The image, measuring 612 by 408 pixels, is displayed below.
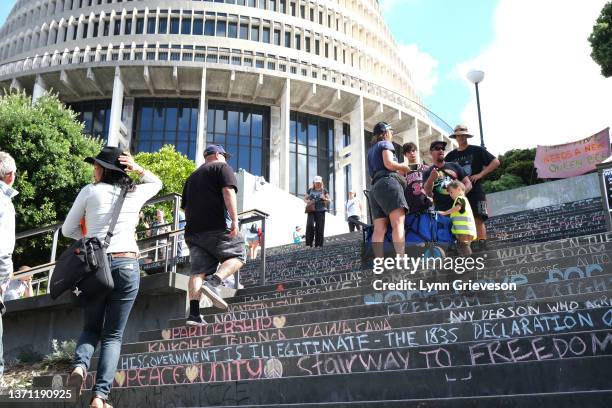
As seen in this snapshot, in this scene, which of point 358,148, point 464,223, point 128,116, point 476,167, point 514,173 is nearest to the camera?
point 464,223

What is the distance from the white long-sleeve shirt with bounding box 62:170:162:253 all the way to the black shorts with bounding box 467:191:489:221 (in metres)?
4.09

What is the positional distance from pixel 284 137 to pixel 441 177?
26.4 m

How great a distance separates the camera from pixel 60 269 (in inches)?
131

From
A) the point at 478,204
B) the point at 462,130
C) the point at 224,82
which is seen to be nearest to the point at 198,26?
the point at 224,82

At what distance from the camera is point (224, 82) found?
34188 mm

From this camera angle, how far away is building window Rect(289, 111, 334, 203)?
116 feet

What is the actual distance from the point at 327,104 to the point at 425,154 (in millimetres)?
12132

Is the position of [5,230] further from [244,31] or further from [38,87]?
[244,31]

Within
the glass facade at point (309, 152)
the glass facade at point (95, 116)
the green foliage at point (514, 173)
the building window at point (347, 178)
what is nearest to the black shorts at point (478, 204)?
the green foliage at point (514, 173)

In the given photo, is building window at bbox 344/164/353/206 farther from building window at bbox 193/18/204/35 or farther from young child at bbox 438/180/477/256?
young child at bbox 438/180/477/256

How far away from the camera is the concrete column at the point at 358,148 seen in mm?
34250

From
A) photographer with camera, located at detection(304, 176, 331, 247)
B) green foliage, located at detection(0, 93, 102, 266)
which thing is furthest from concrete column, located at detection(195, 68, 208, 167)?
photographer with camera, located at detection(304, 176, 331, 247)

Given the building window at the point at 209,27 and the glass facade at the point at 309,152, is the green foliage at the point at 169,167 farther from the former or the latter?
the building window at the point at 209,27

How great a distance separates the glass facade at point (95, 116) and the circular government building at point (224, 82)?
8 centimetres
